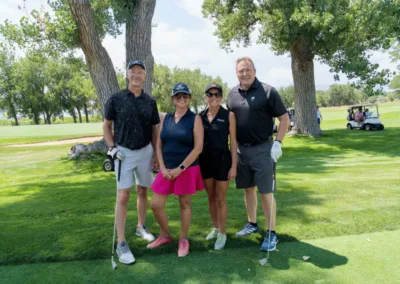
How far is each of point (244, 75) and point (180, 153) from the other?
109 centimetres

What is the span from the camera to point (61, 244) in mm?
3850

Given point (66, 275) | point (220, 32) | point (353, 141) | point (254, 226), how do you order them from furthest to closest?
point (220, 32)
point (353, 141)
point (254, 226)
point (66, 275)

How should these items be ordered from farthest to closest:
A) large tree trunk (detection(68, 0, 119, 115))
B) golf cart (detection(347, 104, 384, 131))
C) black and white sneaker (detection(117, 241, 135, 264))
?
golf cart (detection(347, 104, 384, 131)), large tree trunk (detection(68, 0, 119, 115)), black and white sneaker (detection(117, 241, 135, 264))

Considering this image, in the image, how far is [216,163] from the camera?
360 centimetres

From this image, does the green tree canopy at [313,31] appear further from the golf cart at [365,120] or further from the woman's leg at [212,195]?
the woman's leg at [212,195]

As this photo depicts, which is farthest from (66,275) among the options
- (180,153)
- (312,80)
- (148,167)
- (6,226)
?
(312,80)

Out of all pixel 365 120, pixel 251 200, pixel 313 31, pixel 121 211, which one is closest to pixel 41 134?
pixel 313 31

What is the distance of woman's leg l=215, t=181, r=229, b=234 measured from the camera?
366 centimetres

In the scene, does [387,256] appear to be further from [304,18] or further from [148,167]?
[304,18]

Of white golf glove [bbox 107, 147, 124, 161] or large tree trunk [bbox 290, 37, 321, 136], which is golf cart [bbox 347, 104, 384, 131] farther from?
white golf glove [bbox 107, 147, 124, 161]

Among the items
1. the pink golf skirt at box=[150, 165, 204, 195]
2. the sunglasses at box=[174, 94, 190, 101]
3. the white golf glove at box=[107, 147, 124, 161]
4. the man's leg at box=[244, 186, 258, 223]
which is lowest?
the man's leg at box=[244, 186, 258, 223]

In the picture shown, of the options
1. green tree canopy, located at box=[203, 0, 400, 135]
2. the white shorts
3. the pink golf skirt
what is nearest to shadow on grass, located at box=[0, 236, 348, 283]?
the pink golf skirt

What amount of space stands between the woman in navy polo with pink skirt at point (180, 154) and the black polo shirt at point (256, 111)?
1.63ft

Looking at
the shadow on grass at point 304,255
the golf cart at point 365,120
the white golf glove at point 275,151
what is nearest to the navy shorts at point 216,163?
the white golf glove at point 275,151
